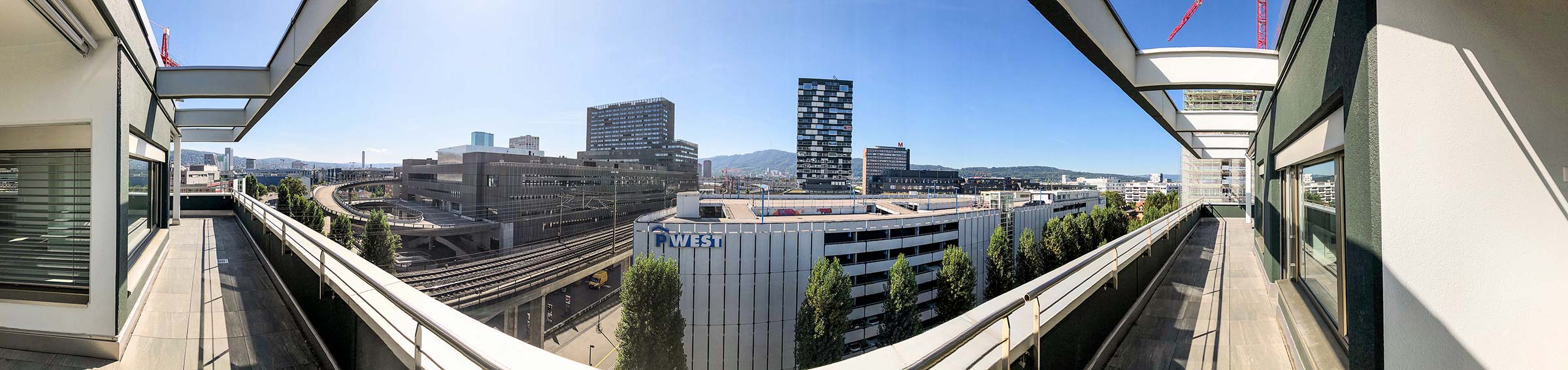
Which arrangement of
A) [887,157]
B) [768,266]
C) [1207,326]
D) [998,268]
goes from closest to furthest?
[1207,326] < [768,266] < [998,268] < [887,157]

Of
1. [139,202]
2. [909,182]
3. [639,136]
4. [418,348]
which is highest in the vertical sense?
[639,136]

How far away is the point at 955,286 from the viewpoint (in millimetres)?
13891

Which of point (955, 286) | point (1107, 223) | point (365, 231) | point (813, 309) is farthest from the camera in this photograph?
point (1107, 223)

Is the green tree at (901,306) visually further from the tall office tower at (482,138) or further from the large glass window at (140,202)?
the tall office tower at (482,138)

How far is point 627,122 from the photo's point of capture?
225 feet

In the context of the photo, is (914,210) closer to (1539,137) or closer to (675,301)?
(675,301)

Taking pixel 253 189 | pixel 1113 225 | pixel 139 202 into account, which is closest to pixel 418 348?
pixel 139 202

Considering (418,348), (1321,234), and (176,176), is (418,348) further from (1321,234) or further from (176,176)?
(176,176)

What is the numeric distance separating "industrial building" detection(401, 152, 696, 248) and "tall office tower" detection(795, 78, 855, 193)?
41.5 metres

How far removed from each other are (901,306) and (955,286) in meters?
1.90

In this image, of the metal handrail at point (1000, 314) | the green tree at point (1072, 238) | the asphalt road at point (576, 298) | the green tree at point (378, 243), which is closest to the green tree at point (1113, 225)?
the green tree at point (1072, 238)

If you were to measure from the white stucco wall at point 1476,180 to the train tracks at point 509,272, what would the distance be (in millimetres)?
18570

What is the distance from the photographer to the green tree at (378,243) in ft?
56.0

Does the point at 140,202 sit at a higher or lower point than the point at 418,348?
higher
